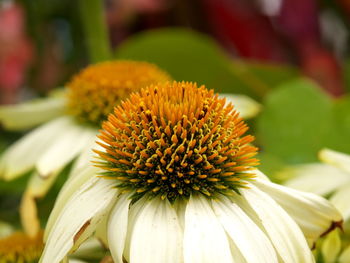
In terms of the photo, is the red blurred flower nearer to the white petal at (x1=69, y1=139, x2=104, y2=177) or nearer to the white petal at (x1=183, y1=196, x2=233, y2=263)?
the white petal at (x1=69, y1=139, x2=104, y2=177)

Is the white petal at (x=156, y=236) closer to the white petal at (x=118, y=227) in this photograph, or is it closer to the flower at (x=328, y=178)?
the white petal at (x=118, y=227)

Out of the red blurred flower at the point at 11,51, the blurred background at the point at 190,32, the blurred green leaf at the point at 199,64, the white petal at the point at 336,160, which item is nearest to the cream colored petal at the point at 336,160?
the white petal at the point at 336,160

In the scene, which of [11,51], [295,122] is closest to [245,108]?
[295,122]

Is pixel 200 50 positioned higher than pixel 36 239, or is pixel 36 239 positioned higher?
pixel 200 50

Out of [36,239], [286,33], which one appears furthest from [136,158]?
[286,33]

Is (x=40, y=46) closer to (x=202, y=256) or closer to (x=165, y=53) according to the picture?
(x=165, y=53)

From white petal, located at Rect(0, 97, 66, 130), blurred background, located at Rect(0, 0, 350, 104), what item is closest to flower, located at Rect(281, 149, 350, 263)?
white petal, located at Rect(0, 97, 66, 130)
